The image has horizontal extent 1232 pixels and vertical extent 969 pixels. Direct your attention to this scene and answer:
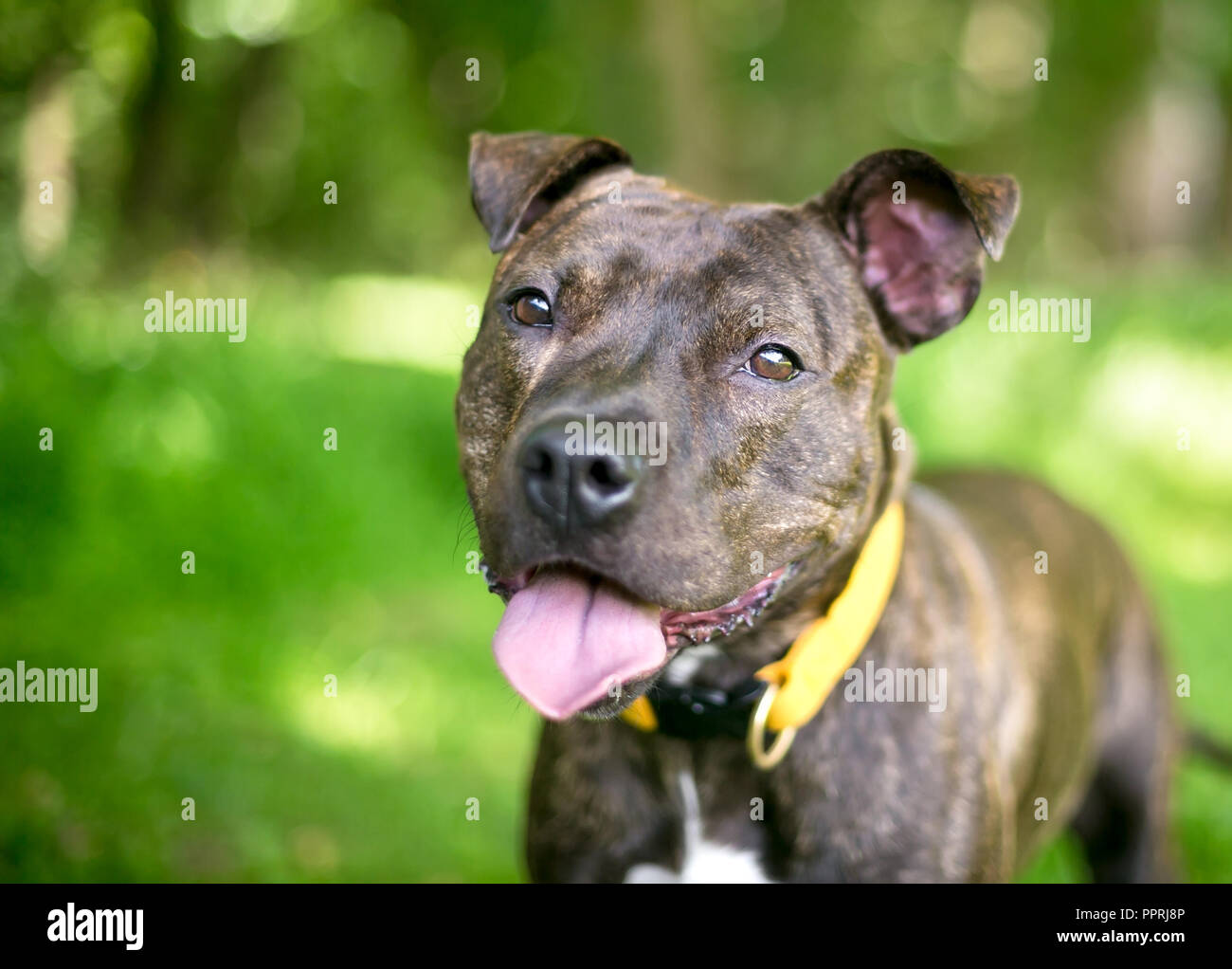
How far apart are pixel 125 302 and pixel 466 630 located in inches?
110

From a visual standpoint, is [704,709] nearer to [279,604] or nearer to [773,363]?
[773,363]

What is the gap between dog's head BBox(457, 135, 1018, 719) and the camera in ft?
7.82

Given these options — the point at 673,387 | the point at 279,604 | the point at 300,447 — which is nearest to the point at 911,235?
the point at 673,387

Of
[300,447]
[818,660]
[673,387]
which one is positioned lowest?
[818,660]

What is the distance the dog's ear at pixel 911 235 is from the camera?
9.63 feet

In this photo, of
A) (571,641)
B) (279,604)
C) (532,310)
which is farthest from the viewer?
(279,604)

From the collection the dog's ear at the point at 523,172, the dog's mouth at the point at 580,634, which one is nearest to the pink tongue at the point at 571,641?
the dog's mouth at the point at 580,634

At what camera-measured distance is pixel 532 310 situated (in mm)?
2850

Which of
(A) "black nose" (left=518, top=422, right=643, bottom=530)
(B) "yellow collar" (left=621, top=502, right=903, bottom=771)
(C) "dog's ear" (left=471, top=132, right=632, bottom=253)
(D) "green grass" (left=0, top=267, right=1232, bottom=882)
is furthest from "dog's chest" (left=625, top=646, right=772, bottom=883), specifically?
(C) "dog's ear" (left=471, top=132, right=632, bottom=253)

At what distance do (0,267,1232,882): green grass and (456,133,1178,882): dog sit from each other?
65 centimetres

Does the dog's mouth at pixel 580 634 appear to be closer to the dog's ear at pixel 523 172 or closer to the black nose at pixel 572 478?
the black nose at pixel 572 478

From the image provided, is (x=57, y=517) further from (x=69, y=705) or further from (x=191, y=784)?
(x=191, y=784)

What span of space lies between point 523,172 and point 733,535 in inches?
49.9

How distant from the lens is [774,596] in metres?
2.71
